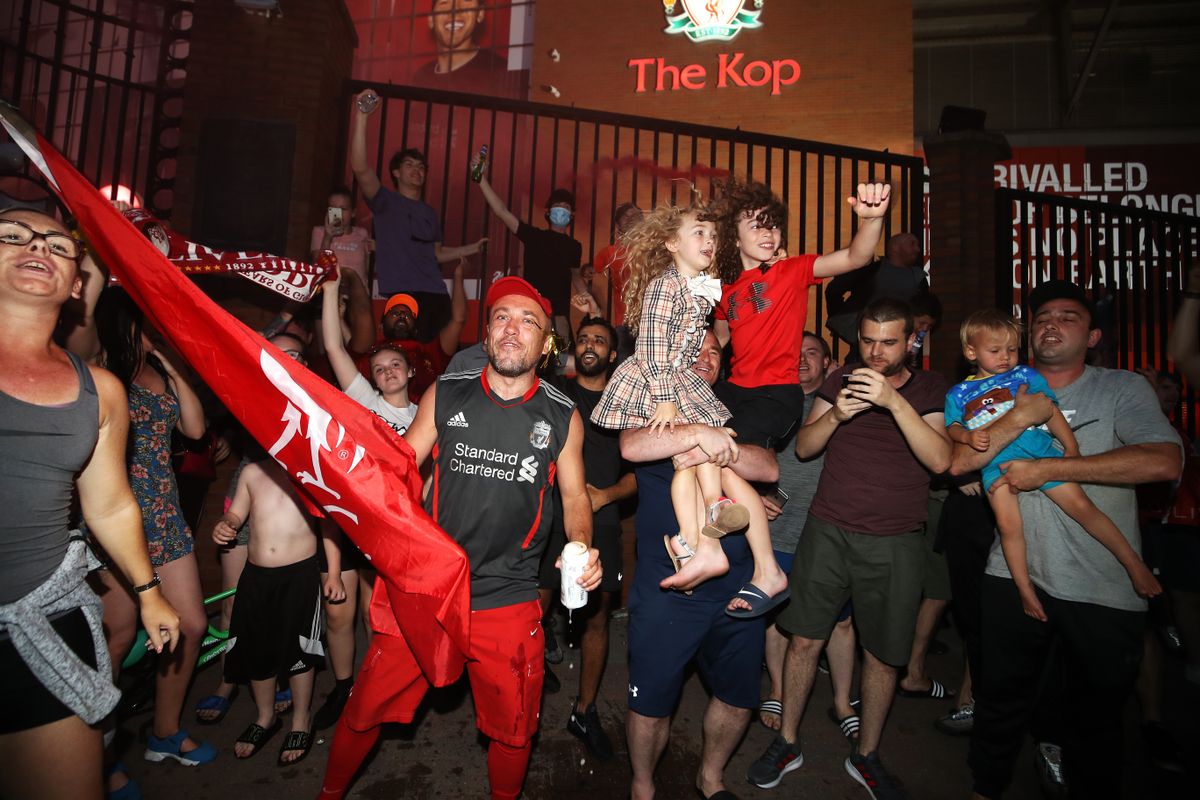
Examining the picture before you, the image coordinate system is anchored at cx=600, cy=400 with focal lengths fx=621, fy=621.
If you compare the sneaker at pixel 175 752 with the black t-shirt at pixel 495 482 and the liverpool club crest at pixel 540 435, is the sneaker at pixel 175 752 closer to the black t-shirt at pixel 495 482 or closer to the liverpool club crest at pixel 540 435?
the black t-shirt at pixel 495 482

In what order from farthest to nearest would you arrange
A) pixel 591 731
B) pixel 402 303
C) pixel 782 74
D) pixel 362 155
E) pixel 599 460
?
pixel 782 74 < pixel 362 155 < pixel 402 303 < pixel 599 460 < pixel 591 731

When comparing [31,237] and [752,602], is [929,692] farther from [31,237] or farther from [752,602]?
[31,237]

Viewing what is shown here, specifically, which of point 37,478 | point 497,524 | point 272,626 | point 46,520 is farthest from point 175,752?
point 497,524

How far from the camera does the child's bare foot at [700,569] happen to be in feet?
9.80

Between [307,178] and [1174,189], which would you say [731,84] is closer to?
[1174,189]

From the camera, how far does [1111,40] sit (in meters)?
16.3

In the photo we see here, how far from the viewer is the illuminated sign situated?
16.4 metres

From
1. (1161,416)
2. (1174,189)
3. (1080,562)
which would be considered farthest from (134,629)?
(1174,189)

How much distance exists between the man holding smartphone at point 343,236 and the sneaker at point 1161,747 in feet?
24.2

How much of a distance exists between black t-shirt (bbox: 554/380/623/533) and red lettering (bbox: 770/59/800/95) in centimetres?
1496

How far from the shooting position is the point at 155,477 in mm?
3707

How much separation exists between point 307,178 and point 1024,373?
6.14m

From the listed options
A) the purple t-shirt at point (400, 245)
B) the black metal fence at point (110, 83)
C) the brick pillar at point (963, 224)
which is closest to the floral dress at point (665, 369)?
the black metal fence at point (110, 83)

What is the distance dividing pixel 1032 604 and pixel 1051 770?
129 centimetres
